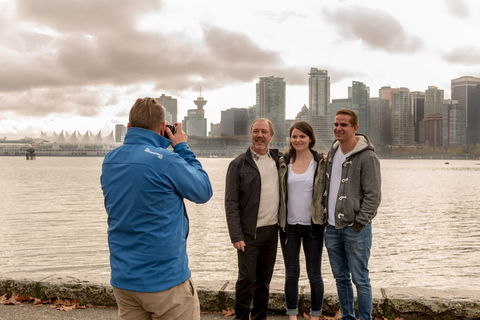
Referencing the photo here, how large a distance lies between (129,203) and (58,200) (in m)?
31.9

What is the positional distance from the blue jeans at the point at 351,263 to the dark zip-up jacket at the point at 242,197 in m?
0.80

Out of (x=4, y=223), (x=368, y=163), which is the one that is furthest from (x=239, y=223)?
(x=4, y=223)

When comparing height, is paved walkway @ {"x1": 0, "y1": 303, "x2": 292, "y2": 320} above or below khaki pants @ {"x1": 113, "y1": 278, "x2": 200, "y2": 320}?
below

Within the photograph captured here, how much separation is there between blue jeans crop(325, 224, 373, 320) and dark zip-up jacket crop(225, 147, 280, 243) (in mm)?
804

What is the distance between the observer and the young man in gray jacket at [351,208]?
14.3ft

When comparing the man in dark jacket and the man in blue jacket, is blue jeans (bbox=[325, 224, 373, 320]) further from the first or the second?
the man in blue jacket

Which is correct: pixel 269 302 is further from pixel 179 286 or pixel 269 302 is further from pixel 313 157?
pixel 179 286

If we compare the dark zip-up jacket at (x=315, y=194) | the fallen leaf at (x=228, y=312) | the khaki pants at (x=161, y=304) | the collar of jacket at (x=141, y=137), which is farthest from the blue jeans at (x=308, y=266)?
the collar of jacket at (x=141, y=137)

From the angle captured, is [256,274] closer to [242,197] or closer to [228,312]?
[228,312]

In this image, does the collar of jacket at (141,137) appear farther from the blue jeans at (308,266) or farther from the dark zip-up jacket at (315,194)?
the blue jeans at (308,266)

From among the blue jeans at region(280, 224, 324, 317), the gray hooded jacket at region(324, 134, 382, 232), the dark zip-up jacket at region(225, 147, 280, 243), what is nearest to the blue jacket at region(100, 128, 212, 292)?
the dark zip-up jacket at region(225, 147, 280, 243)

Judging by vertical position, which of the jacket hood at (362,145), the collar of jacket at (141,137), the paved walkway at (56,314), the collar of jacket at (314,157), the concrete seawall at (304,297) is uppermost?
the collar of jacket at (141,137)

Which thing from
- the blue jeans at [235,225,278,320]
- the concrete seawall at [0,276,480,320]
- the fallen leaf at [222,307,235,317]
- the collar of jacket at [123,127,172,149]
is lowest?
the fallen leaf at [222,307,235,317]

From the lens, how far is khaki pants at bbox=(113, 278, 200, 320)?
8.97ft
